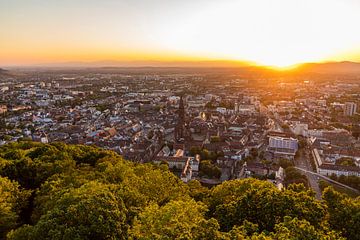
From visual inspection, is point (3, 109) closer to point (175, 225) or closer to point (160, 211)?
point (160, 211)

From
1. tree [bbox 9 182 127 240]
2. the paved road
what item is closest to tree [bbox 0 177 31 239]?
tree [bbox 9 182 127 240]

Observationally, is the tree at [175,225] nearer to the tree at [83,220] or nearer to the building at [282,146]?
the tree at [83,220]

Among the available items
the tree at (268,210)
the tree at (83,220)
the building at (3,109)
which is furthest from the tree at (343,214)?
the building at (3,109)

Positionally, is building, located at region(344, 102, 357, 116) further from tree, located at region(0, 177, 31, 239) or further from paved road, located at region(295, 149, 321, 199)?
tree, located at region(0, 177, 31, 239)

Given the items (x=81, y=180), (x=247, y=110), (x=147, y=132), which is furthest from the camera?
(x=247, y=110)

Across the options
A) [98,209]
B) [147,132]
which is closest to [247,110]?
[147,132]

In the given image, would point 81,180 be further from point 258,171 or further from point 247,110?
point 247,110

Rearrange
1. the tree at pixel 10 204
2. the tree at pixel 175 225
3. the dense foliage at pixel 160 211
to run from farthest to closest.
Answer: the tree at pixel 10 204
the dense foliage at pixel 160 211
the tree at pixel 175 225
